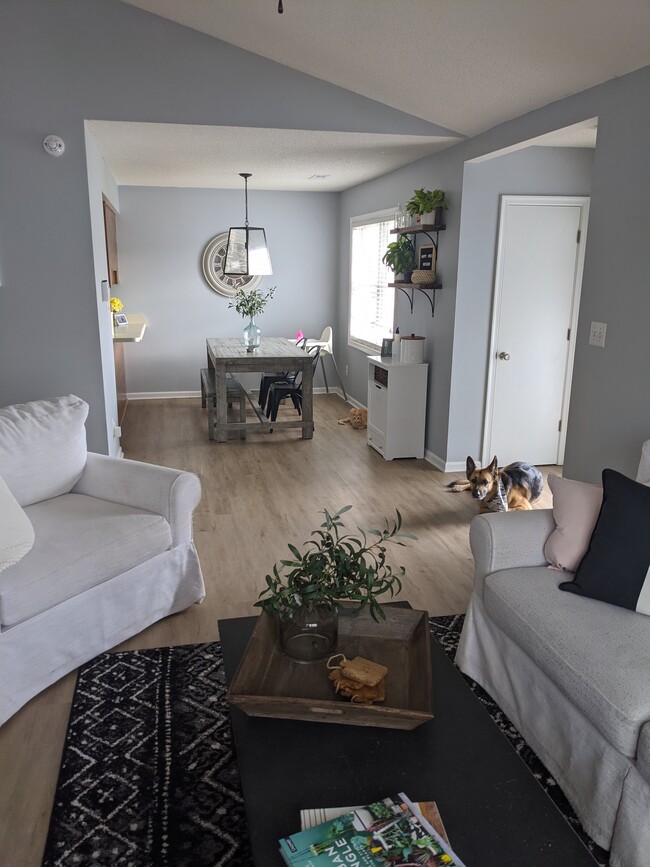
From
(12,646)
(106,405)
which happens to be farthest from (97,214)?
(12,646)

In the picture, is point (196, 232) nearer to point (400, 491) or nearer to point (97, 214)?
point (97, 214)

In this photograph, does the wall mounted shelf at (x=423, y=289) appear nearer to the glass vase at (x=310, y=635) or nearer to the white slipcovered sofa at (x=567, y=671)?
the white slipcovered sofa at (x=567, y=671)

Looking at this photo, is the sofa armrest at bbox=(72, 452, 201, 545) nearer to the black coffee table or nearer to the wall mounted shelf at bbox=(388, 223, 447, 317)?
the black coffee table

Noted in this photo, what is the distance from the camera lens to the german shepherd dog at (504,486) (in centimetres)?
404

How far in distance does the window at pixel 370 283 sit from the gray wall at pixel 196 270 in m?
0.69

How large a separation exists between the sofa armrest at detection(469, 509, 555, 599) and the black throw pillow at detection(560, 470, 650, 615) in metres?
0.19

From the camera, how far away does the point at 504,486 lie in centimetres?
409

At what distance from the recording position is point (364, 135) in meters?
4.40

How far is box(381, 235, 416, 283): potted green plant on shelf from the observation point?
539 centimetres

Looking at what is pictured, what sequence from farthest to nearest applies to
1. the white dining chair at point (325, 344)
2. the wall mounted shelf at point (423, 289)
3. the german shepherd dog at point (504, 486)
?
the white dining chair at point (325, 344) → the wall mounted shelf at point (423, 289) → the german shepherd dog at point (504, 486)

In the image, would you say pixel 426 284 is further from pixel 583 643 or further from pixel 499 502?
pixel 583 643

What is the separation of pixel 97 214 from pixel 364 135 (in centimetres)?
183

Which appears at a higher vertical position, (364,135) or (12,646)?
(364,135)

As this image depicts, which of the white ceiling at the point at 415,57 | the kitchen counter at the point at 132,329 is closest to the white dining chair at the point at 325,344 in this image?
the kitchen counter at the point at 132,329
